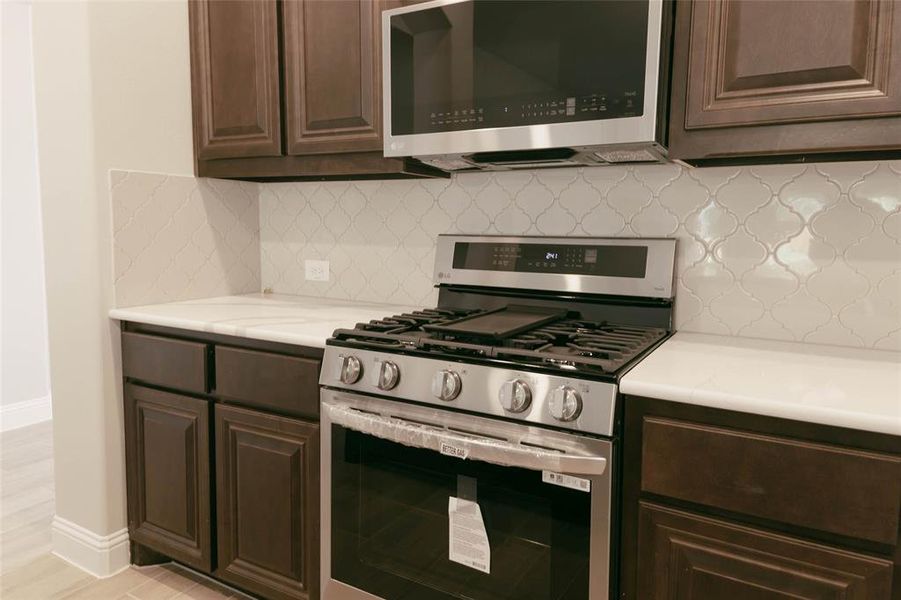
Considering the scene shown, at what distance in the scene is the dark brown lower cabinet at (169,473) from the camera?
196 cm

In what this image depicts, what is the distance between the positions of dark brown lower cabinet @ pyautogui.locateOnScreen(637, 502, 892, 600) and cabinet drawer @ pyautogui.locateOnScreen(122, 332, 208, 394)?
1.34 m

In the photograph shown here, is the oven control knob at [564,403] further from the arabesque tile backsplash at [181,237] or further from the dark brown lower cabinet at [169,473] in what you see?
the arabesque tile backsplash at [181,237]

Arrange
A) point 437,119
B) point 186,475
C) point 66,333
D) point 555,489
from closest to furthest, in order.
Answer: point 555,489, point 437,119, point 186,475, point 66,333

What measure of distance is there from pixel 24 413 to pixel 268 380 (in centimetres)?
278

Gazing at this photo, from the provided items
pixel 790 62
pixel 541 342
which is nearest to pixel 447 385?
pixel 541 342

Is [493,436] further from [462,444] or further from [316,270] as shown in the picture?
[316,270]

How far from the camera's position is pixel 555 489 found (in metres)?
1.34

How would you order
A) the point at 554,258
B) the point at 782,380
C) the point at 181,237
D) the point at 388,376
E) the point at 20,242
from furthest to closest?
the point at 20,242 → the point at 181,237 → the point at 554,258 → the point at 388,376 → the point at 782,380

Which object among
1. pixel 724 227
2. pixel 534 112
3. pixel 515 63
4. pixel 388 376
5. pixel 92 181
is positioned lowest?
pixel 388 376

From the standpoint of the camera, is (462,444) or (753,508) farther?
(462,444)

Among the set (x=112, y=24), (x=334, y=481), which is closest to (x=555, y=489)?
(x=334, y=481)

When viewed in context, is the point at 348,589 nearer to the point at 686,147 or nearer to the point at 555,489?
the point at 555,489

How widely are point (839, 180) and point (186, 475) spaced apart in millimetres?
2041

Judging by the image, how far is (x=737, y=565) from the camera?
120 centimetres
